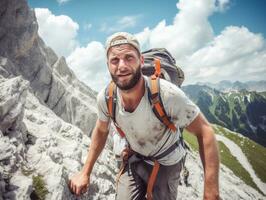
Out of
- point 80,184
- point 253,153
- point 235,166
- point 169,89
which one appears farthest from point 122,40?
point 253,153

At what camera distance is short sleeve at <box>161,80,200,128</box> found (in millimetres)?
4926

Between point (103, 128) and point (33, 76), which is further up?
point (33, 76)

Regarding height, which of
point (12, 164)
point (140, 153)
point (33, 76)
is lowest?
point (12, 164)

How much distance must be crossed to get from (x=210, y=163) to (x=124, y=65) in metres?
3.15

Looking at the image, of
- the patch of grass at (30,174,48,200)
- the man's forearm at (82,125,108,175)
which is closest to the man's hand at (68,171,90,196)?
the man's forearm at (82,125,108,175)

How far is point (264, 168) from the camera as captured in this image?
89.2 m

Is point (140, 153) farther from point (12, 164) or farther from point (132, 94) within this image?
point (12, 164)

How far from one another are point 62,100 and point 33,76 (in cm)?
451

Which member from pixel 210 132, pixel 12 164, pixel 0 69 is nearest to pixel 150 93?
pixel 210 132

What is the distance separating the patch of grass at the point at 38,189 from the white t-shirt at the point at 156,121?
2413 mm

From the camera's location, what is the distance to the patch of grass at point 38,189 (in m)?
5.51

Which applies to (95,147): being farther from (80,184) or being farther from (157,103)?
(157,103)

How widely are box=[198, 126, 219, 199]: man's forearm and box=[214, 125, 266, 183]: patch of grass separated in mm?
89231

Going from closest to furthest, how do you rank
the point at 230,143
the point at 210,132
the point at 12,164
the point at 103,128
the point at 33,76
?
the point at 210,132 < the point at 12,164 < the point at 103,128 < the point at 33,76 < the point at 230,143
